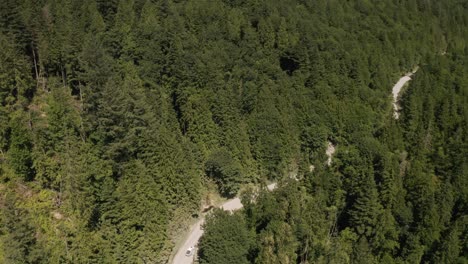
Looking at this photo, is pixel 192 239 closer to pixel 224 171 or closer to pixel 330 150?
pixel 224 171

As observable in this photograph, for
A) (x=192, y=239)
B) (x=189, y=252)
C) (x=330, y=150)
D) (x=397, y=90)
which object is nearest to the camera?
(x=189, y=252)

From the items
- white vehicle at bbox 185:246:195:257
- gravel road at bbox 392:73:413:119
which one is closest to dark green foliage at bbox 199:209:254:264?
white vehicle at bbox 185:246:195:257

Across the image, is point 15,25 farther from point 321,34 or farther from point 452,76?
point 452,76

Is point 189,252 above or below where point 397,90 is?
above

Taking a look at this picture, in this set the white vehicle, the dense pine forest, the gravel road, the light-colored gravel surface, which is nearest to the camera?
the dense pine forest

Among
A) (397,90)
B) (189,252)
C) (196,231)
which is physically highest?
(189,252)

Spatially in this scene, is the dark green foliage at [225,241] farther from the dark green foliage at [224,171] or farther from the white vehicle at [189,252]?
the dark green foliage at [224,171]

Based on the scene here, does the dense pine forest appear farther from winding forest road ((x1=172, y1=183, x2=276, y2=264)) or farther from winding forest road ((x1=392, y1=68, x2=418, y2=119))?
Result: winding forest road ((x1=392, y1=68, x2=418, y2=119))

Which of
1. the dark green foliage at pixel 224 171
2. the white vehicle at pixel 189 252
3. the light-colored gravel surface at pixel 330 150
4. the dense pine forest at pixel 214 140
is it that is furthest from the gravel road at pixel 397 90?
the white vehicle at pixel 189 252

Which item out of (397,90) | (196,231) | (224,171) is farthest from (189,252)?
(397,90)

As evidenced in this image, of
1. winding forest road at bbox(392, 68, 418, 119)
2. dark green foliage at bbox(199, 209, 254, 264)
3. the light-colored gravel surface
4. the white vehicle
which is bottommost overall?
winding forest road at bbox(392, 68, 418, 119)
